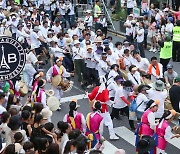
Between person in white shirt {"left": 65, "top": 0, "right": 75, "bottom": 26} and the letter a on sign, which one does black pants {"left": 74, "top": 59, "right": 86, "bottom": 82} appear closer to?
the letter a on sign

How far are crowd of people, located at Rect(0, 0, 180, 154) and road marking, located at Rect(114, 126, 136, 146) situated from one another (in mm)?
228

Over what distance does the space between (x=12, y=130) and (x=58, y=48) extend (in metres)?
7.80

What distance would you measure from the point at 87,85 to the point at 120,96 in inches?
151

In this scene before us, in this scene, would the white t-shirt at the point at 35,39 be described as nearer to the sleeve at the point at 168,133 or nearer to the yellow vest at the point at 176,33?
the yellow vest at the point at 176,33

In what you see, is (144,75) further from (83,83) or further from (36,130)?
(36,130)

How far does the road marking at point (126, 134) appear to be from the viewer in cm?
1163

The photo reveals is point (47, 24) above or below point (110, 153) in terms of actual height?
above

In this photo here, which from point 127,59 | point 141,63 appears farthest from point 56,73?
point 141,63

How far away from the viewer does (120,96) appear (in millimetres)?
11984

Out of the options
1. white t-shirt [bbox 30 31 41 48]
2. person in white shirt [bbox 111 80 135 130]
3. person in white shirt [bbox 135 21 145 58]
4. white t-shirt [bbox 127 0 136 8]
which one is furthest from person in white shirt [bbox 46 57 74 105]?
white t-shirt [bbox 127 0 136 8]

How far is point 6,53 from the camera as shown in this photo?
8141 millimetres

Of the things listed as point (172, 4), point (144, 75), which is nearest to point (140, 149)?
point (144, 75)

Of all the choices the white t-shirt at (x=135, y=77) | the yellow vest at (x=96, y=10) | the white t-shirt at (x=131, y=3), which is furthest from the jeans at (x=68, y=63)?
the white t-shirt at (x=131, y=3)

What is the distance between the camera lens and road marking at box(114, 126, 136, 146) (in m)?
11.6
